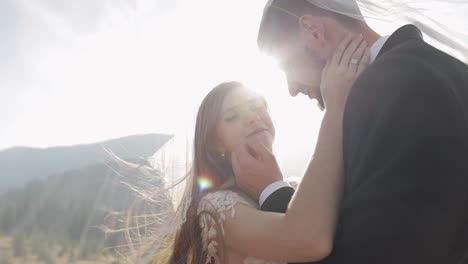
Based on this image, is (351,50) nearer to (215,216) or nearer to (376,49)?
(376,49)

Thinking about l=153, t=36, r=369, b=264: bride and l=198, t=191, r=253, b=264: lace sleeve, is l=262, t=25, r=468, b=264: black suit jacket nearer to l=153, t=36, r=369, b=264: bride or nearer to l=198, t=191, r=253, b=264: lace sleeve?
l=153, t=36, r=369, b=264: bride

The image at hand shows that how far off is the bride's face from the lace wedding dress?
17.5 inches

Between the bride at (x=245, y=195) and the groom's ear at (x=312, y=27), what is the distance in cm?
19

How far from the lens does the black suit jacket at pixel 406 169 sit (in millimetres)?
1382

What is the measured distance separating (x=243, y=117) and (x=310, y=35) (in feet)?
3.86

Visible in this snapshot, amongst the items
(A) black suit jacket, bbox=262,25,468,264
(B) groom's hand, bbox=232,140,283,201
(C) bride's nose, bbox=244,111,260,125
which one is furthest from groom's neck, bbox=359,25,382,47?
(C) bride's nose, bbox=244,111,260,125

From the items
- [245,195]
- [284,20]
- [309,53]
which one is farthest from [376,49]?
[245,195]

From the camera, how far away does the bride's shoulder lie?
2781 mm

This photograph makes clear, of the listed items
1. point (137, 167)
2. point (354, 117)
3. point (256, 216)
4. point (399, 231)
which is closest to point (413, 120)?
point (354, 117)

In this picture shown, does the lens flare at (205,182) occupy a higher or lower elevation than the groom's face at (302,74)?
lower

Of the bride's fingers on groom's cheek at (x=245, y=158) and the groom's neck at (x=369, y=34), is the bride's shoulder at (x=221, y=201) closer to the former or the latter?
the bride's fingers on groom's cheek at (x=245, y=158)

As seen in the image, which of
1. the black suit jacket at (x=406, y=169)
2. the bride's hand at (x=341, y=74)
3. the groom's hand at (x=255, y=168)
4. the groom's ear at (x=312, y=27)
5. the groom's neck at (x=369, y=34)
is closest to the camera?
the black suit jacket at (x=406, y=169)

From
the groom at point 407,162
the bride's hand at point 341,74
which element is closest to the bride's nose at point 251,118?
the bride's hand at point 341,74

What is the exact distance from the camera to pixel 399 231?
1.38m
